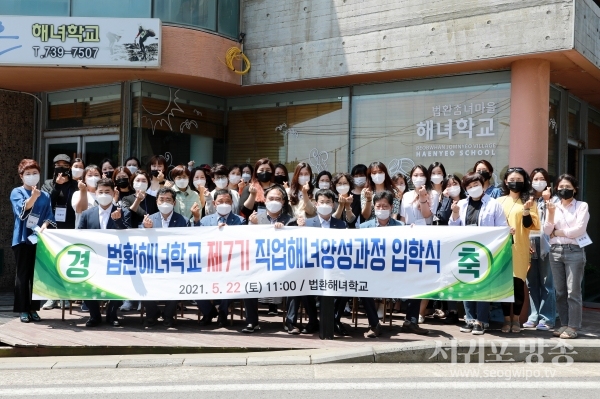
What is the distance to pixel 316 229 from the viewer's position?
757 centimetres

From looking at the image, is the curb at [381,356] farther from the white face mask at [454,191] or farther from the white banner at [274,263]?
the white face mask at [454,191]

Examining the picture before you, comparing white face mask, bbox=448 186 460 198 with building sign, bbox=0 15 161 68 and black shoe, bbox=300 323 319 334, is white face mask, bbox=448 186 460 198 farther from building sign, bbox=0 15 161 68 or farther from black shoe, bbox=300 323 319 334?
building sign, bbox=0 15 161 68

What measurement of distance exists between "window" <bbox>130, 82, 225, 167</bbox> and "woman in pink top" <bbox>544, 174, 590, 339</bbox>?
22.4 feet

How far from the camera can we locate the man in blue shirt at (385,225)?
7.63 meters

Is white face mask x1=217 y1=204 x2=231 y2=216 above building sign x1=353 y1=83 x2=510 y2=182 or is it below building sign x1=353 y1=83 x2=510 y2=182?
below

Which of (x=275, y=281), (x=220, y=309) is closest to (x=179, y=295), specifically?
(x=220, y=309)

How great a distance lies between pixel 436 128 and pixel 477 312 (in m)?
3.67

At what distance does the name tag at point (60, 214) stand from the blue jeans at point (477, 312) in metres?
5.43

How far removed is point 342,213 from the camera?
8125 millimetres

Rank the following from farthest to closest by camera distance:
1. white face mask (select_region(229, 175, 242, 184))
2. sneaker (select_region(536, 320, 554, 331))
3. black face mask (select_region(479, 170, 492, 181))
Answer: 1. white face mask (select_region(229, 175, 242, 184))
2. black face mask (select_region(479, 170, 492, 181))
3. sneaker (select_region(536, 320, 554, 331))

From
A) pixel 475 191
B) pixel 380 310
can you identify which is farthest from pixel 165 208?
pixel 475 191

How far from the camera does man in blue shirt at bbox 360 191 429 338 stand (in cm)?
763

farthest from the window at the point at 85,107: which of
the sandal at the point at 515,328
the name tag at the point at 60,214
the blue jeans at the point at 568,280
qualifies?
the blue jeans at the point at 568,280

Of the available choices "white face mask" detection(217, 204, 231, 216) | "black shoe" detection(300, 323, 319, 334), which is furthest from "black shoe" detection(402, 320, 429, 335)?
"white face mask" detection(217, 204, 231, 216)
